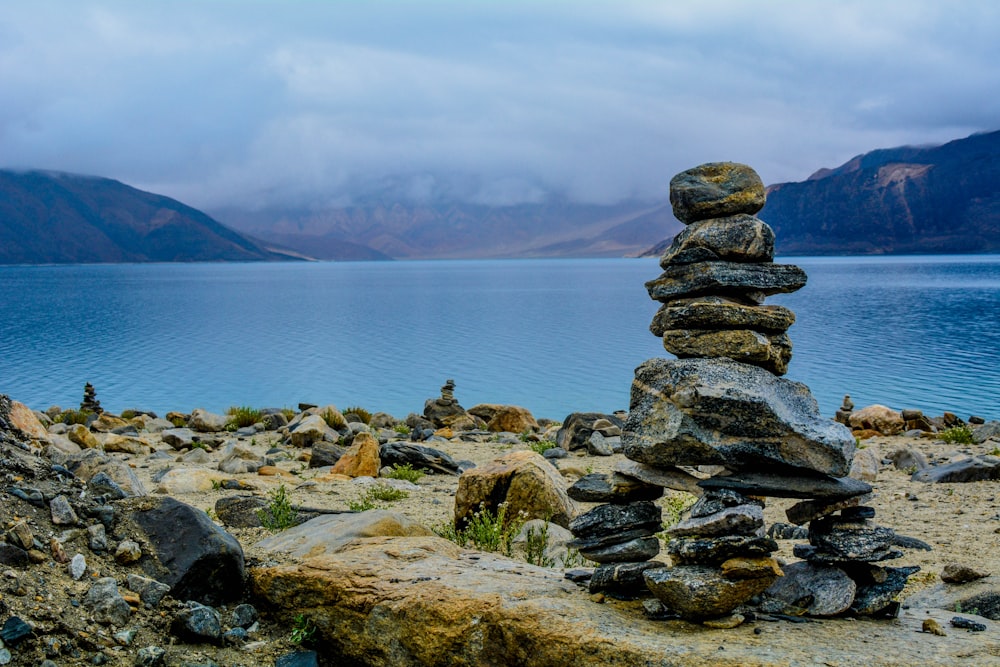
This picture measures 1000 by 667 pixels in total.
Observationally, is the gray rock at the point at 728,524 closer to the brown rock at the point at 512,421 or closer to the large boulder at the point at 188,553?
the large boulder at the point at 188,553

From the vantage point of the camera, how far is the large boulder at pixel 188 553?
9.02 m

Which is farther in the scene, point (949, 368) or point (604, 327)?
point (604, 327)

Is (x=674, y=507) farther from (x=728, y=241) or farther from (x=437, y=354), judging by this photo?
(x=437, y=354)

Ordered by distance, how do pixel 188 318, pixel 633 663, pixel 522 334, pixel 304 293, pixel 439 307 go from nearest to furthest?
1. pixel 633 663
2. pixel 522 334
3. pixel 188 318
4. pixel 439 307
5. pixel 304 293

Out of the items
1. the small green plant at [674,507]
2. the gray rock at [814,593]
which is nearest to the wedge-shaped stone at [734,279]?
the gray rock at [814,593]

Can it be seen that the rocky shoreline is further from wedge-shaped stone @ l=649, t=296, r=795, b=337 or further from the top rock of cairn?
wedge-shaped stone @ l=649, t=296, r=795, b=337

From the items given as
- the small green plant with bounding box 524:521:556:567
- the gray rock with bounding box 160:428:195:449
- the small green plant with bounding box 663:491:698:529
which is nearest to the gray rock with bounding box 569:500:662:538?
the small green plant with bounding box 524:521:556:567

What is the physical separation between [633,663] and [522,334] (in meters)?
66.2

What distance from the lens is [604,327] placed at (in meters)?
78.5

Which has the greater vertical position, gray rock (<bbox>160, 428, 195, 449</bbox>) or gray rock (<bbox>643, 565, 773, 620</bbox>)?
gray rock (<bbox>643, 565, 773, 620</bbox>)

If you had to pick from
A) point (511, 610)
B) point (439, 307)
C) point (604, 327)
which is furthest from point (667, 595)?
point (439, 307)

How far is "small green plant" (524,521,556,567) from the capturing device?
38.9 feet

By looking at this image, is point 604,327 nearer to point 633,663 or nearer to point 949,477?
point 949,477

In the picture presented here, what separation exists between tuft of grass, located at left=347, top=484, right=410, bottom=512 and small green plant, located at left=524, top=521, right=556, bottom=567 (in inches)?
153
